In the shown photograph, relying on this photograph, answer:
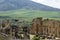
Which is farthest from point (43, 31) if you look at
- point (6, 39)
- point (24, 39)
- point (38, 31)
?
point (6, 39)

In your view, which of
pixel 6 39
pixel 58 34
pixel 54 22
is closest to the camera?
pixel 6 39

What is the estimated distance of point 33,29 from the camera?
6800 centimetres

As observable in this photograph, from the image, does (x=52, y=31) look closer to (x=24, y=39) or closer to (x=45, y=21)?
(x=45, y=21)

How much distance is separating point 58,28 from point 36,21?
22.6 ft

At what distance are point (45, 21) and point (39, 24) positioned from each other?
1.48 m

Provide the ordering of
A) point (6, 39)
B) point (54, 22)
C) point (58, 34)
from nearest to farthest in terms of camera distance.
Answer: point (6, 39)
point (58, 34)
point (54, 22)

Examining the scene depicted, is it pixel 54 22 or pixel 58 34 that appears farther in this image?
pixel 54 22

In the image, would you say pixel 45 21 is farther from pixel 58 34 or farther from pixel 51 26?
pixel 58 34

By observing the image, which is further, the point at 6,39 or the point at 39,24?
the point at 39,24

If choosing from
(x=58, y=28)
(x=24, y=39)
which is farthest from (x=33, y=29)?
(x=24, y=39)

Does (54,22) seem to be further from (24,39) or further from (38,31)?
(24,39)

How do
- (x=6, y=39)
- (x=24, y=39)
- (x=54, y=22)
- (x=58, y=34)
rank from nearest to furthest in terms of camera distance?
(x=6, y=39) → (x=24, y=39) → (x=58, y=34) → (x=54, y=22)

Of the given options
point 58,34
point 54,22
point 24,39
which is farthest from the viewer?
point 54,22

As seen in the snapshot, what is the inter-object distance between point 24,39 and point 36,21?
30.6 meters
